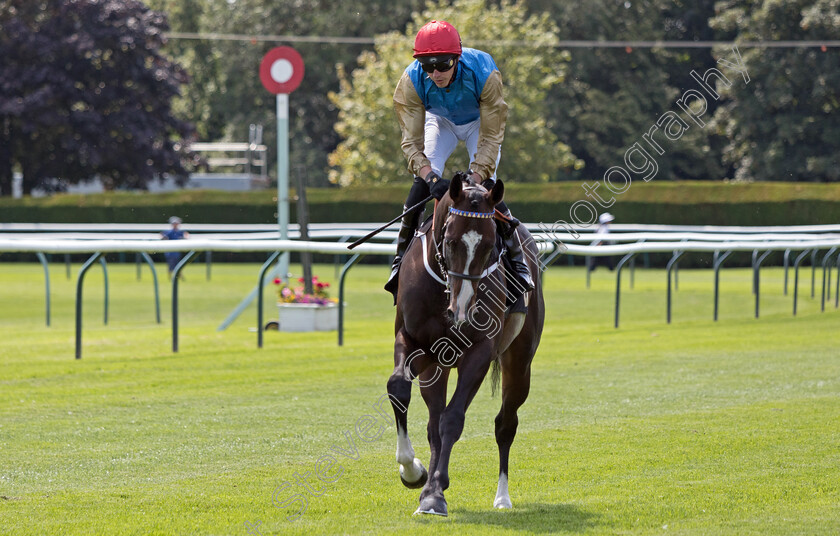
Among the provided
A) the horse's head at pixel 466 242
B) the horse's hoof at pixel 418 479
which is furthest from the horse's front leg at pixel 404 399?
the horse's head at pixel 466 242

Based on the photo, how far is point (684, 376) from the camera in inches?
409

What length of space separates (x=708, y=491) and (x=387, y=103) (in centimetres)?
3326

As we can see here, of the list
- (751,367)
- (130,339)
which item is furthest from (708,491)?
(130,339)

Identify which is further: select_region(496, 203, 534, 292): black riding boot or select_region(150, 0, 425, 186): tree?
select_region(150, 0, 425, 186): tree

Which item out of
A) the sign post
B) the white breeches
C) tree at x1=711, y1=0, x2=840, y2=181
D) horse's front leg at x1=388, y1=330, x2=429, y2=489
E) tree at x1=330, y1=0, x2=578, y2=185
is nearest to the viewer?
horse's front leg at x1=388, y1=330, x2=429, y2=489

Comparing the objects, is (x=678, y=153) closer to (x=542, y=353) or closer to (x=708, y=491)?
(x=542, y=353)

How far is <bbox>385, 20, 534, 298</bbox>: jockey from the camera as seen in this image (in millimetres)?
5770

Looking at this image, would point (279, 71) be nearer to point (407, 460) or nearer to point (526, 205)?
point (407, 460)

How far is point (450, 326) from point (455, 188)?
694 millimetres

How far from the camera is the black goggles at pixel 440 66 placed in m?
5.82

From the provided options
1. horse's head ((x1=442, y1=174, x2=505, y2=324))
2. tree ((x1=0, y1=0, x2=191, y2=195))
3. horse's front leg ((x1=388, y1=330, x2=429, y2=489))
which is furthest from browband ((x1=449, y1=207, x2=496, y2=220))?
tree ((x1=0, y1=0, x2=191, y2=195))

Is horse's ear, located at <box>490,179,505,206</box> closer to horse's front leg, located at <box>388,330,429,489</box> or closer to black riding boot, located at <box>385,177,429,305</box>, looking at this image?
horse's front leg, located at <box>388,330,429,489</box>

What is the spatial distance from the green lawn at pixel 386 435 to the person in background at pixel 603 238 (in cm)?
448

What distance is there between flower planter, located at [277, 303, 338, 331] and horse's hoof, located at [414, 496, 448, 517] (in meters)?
9.62
